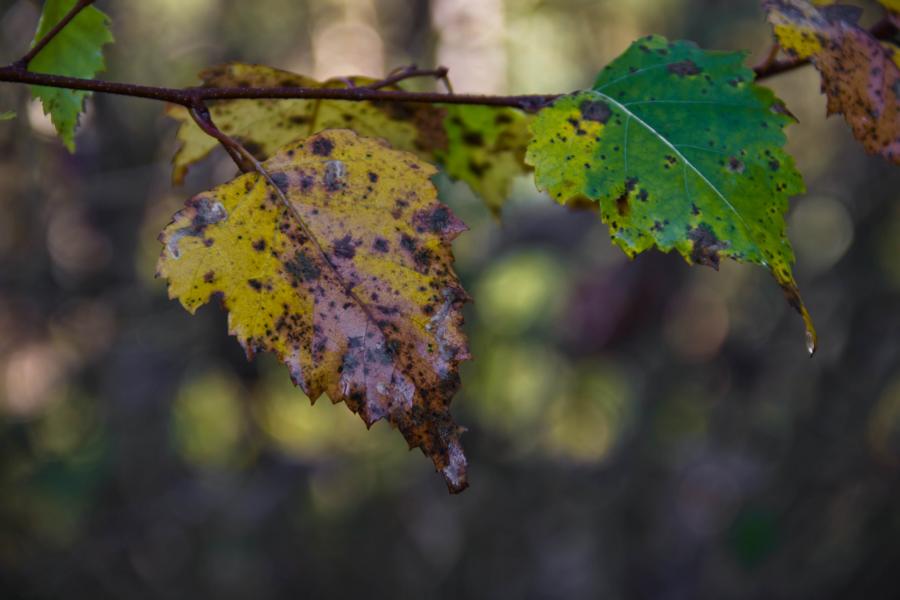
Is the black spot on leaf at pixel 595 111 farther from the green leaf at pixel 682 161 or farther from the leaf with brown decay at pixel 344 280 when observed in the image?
the leaf with brown decay at pixel 344 280

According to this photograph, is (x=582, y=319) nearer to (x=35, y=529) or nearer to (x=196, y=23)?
(x=196, y=23)

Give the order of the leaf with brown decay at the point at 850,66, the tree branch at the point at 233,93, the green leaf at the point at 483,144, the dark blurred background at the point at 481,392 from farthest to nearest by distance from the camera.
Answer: the dark blurred background at the point at 481,392, the green leaf at the point at 483,144, the leaf with brown decay at the point at 850,66, the tree branch at the point at 233,93

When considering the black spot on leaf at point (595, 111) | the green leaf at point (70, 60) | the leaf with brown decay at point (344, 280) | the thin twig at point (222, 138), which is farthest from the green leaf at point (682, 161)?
the green leaf at point (70, 60)

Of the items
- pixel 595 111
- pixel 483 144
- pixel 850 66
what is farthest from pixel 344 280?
pixel 850 66

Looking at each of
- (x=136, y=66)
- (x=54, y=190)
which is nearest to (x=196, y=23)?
(x=136, y=66)

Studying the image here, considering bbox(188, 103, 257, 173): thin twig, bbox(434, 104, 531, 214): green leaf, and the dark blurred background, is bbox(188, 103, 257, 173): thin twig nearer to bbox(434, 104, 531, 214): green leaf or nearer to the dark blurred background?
bbox(434, 104, 531, 214): green leaf

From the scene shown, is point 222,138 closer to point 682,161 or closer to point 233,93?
point 233,93

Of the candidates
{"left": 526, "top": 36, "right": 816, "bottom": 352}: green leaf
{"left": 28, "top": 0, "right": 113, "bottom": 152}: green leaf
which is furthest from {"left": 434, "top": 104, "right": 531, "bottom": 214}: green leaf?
{"left": 28, "top": 0, "right": 113, "bottom": 152}: green leaf
